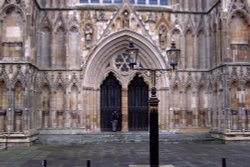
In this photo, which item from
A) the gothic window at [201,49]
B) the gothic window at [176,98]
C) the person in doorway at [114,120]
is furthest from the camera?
the gothic window at [201,49]

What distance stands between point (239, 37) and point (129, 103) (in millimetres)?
7972

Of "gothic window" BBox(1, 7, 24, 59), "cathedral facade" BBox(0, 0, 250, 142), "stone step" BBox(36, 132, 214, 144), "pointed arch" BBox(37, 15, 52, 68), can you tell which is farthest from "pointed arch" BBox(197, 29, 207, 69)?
"gothic window" BBox(1, 7, 24, 59)

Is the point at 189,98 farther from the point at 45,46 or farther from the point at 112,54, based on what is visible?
the point at 45,46

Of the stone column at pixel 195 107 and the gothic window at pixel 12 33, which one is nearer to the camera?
the gothic window at pixel 12 33

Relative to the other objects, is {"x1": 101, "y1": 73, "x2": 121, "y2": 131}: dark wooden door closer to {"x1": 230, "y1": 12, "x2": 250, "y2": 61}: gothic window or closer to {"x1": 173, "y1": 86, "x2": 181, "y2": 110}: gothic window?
{"x1": 173, "y1": 86, "x2": 181, "y2": 110}: gothic window

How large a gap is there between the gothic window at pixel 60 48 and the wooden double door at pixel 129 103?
3.07 metres

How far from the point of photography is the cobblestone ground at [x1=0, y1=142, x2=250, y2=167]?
1443 centimetres

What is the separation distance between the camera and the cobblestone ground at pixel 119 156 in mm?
14430

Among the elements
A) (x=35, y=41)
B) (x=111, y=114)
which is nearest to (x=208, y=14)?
(x=111, y=114)

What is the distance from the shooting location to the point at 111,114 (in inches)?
987

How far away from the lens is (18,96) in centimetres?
2147

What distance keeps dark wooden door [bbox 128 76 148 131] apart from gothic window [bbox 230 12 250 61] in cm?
626

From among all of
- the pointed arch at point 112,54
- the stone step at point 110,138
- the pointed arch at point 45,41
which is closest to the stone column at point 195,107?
the stone step at point 110,138

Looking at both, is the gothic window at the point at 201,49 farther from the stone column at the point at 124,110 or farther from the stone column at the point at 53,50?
the stone column at the point at 53,50
